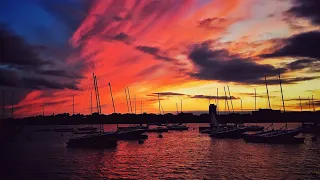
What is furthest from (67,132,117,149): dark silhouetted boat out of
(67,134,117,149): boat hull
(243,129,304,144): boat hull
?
(243,129,304,144): boat hull

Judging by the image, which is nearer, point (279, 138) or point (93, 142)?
point (93, 142)

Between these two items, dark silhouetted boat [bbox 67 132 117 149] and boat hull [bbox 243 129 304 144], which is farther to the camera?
boat hull [bbox 243 129 304 144]

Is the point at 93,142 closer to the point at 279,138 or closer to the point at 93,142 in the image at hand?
the point at 93,142

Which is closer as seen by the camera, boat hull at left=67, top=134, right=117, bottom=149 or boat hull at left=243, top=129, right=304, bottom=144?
boat hull at left=67, top=134, right=117, bottom=149

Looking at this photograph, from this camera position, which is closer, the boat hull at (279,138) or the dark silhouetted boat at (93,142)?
the dark silhouetted boat at (93,142)

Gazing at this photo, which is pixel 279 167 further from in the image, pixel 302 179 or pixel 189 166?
pixel 189 166

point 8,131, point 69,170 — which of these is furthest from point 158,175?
point 8,131

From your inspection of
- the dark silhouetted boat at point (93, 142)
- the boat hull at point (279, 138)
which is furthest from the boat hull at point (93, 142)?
the boat hull at point (279, 138)

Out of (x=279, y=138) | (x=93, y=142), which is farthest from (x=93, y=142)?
(x=279, y=138)

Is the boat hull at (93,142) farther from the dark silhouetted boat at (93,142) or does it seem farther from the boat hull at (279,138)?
the boat hull at (279,138)

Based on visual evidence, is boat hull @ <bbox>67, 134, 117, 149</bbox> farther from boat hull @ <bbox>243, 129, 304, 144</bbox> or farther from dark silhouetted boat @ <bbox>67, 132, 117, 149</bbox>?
boat hull @ <bbox>243, 129, 304, 144</bbox>

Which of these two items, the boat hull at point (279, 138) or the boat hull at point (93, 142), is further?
the boat hull at point (279, 138)

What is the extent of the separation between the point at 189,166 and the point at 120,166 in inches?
446

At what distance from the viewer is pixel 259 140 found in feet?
309
